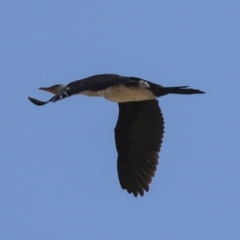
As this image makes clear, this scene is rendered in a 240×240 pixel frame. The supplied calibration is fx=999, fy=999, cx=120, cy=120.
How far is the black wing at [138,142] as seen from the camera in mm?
16156

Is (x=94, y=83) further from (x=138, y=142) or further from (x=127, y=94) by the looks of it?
(x=138, y=142)

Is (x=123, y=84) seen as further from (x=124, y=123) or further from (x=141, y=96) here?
(x=124, y=123)

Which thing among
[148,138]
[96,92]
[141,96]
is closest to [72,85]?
[96,92]

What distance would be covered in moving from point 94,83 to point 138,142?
8.61ft

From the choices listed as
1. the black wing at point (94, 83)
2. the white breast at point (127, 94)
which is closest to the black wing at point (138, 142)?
the white breast at point (127, 94)

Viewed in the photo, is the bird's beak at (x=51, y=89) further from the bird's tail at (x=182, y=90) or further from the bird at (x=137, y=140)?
the bird's tail at (x=182, y=90)

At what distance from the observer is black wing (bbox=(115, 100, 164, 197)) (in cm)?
1616

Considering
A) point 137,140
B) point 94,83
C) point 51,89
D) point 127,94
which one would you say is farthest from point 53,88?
point 94,83

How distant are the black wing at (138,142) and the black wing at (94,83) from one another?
1748mm

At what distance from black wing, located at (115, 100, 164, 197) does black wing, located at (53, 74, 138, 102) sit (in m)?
1.75

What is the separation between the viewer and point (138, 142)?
16406mm

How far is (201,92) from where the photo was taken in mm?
14695

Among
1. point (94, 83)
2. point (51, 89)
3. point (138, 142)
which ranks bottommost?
point (138, 142)

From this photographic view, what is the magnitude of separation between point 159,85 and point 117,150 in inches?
67.8
